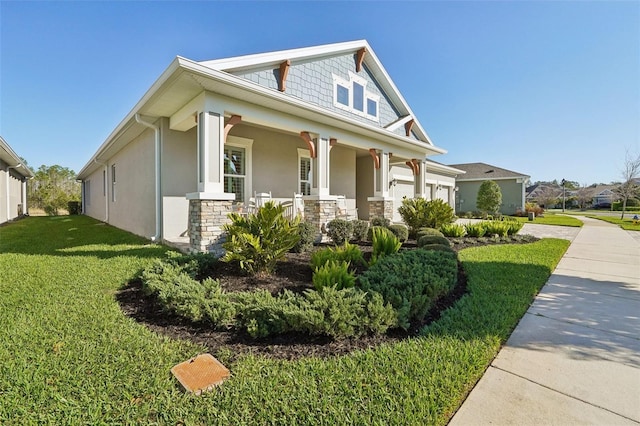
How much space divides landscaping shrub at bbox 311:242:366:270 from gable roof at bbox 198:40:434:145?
478 centimetres

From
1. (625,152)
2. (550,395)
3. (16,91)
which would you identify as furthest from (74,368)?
(625,152)

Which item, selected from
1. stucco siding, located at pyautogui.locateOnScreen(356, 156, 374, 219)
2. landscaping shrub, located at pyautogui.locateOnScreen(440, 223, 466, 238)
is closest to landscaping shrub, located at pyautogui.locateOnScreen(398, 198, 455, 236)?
landscaping shrub, located at pyautogui.locateOnScreen(440, 223, 466, 238)

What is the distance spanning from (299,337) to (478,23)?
9656 mm

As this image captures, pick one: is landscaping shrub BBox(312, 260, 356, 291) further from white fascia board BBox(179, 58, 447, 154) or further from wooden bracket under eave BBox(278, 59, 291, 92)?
wooden bracket under eave BBox(278, 59, 291, 92)

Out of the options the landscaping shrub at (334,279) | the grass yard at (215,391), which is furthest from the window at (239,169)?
the landscaping shrub at (334,279)

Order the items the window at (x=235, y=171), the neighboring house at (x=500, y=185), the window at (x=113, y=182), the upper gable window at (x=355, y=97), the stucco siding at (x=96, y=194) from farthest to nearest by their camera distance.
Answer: the neighboring house at (x=500, y=185)
the stucco siding at (x=96, y=194)
the window at (x=113, y=182)
the upper gable window at (x=355, y=97)
the window at (x=235, y=171)

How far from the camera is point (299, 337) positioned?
299 cm

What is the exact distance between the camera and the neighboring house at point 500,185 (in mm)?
25750

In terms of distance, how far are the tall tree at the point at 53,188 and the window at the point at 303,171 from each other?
2589cm

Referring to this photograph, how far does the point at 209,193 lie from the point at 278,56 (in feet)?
15.2

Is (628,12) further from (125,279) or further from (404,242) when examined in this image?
(125,279)

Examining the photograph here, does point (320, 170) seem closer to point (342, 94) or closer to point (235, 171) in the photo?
point (235, 171)

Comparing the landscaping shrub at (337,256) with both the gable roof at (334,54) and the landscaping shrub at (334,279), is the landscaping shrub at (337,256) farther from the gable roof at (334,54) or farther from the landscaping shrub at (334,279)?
the gable roof at (334,54)

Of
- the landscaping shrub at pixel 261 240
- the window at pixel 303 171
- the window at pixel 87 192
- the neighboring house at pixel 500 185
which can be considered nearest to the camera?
the landscaping shrub at pixel 261 240
